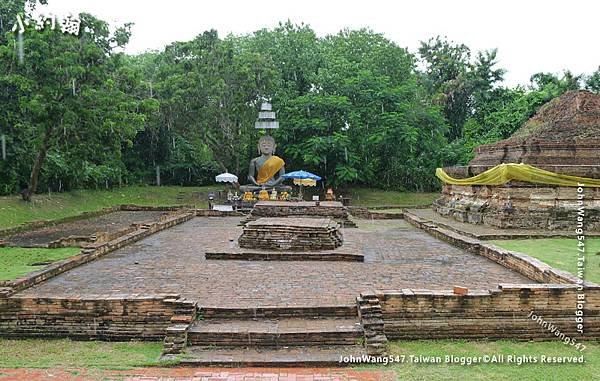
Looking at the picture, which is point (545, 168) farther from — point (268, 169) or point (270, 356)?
point (268, 169)

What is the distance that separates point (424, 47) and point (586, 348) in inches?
1486

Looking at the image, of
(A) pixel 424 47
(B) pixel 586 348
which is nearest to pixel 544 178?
(B) pixel 586 348

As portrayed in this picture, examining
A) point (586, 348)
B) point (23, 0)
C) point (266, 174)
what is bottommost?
point (586, 348)

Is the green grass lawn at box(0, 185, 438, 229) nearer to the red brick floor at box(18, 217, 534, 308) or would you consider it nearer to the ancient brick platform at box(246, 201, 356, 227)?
the ancient brick platform at box(246, 201, 356, 227)

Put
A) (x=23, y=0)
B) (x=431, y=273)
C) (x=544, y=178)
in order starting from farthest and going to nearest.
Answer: (x=23, y=0) → (x=544, y=178) → (x=431, y=273)

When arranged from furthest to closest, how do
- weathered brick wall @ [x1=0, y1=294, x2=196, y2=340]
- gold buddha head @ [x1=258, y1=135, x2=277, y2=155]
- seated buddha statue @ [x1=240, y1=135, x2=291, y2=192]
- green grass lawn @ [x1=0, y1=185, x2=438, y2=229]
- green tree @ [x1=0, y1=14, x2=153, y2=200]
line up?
gold buddha head @ [x1=258, y1=135, x2=277, y2=155]
seated buddha statue @ [x1=240, y1=135, x2=291, y2=192]
green grass lawn @ [x1=0, y1=185, x2=438, y2=229]
green tree @ [x1=0, y1=14, x2=153, y2=200]
weathered brick wall @ [x1=0, y1=294, x2=196, y2=340]

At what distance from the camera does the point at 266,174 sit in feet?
84.6

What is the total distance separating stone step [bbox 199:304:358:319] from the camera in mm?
6980

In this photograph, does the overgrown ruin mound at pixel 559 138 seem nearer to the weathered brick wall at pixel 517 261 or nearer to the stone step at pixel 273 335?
the weathered brick wall at pixel 517 261

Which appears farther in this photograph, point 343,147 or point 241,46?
point 241,46

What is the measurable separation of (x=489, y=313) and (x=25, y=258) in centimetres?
955

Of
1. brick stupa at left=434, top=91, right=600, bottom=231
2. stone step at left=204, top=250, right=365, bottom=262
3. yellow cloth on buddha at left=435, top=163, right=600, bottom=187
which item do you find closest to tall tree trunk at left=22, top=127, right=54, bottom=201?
stone step at left=204, top=250, right=365, bottom=262

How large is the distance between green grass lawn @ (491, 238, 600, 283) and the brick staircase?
4.58 meters

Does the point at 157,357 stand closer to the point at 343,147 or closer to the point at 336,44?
the point at 343,147
